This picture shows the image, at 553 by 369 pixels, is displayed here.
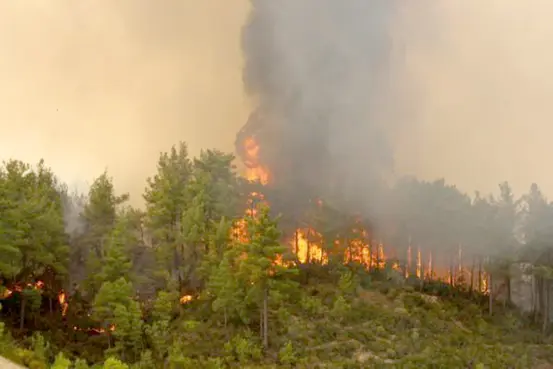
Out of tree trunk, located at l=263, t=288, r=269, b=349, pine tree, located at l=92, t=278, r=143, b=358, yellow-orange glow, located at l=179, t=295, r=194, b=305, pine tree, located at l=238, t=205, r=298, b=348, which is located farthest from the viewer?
yellow-orange glow, located at l=179, t=295, r=194, b=305

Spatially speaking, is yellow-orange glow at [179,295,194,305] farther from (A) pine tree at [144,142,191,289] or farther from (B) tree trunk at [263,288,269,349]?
(B) tree trunk at [263,288,269,349]

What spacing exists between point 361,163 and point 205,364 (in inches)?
2236

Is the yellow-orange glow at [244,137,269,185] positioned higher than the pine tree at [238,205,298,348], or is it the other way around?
the yellow-orange glow at [244,137,269,185]

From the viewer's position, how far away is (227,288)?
3622cm

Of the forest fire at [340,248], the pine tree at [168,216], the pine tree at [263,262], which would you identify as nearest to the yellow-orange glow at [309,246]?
the forest fire at [340,248]

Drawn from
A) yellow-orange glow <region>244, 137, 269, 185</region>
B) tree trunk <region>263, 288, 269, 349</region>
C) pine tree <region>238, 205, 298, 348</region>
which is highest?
yellow-orange glow <region>244, 137, 269, 185</region>

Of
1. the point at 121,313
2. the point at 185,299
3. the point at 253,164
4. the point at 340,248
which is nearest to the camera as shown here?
the point at 121,313

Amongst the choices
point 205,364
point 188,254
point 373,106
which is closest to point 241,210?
point 188,254

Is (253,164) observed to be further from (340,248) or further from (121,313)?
(121,313)

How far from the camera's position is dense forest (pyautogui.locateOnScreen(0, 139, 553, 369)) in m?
33.1

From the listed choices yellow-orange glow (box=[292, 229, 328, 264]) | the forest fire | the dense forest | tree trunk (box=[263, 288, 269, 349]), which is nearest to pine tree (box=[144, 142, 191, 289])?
the dense forest

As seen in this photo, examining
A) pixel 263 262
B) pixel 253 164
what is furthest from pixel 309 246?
pixel 263 262

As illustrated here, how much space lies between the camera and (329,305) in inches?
1713

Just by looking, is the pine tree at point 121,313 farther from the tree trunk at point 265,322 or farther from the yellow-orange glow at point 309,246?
the yellow-orange glow at point 309,246
